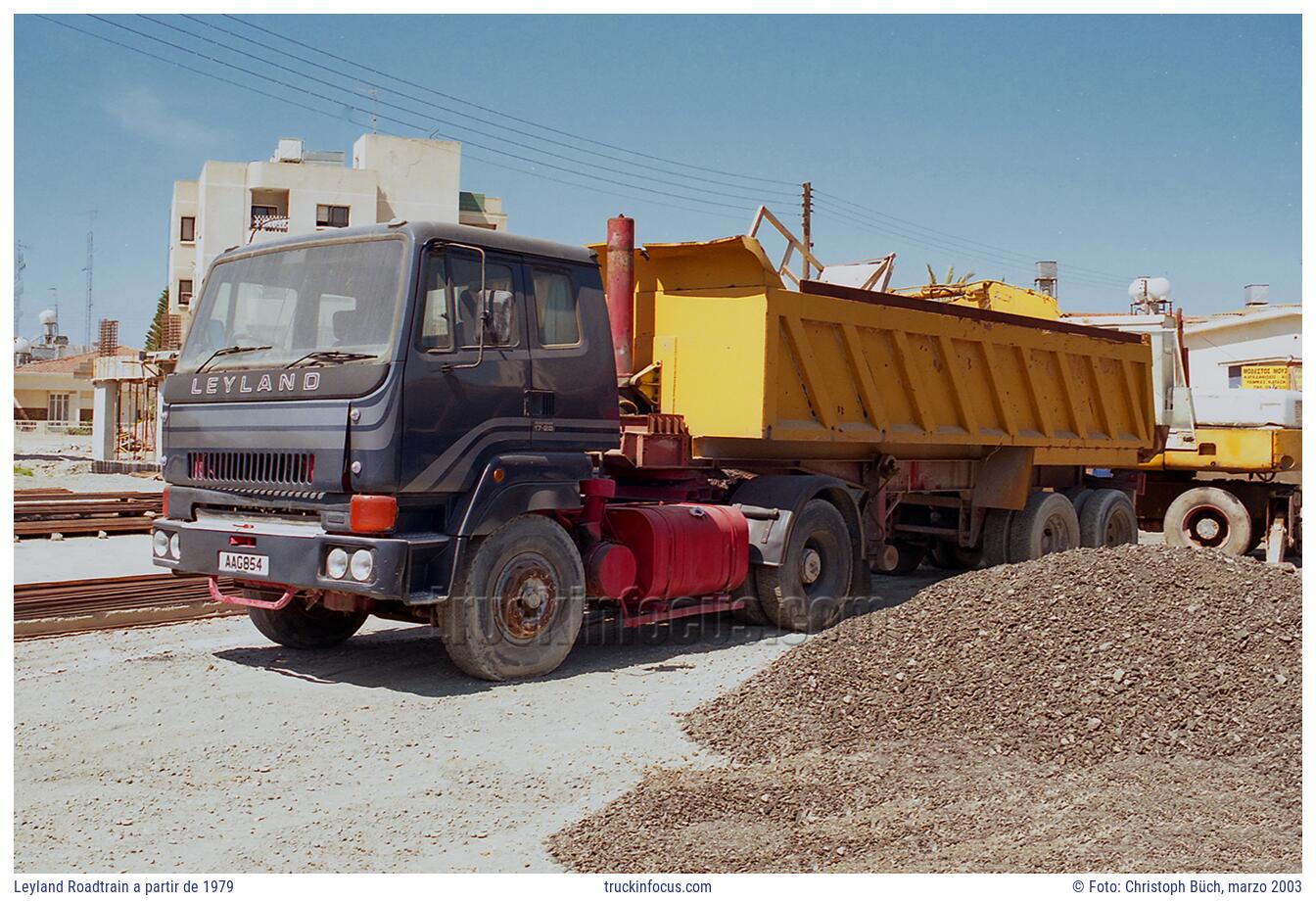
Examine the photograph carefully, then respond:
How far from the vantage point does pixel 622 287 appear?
29.8ft

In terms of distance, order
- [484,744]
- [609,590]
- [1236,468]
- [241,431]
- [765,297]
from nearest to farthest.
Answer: [484,744], [241,431], [609,590], [765,297], [1236,468]

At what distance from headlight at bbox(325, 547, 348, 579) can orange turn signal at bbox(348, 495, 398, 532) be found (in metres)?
0.17

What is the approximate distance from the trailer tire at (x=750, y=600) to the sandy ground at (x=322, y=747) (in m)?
0.55

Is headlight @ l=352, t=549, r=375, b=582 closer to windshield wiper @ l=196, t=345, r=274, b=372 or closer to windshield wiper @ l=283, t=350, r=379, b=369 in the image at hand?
windshield wiper @ l=283, t=350, r=379, b=369

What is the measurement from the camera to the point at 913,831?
463 centimetres

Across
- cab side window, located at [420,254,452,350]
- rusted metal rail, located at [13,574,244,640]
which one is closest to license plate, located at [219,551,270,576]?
rusted metal rail, located at [13,574,244,640]

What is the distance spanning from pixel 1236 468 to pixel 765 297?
793 cm

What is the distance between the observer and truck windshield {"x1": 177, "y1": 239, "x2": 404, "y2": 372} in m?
6.79

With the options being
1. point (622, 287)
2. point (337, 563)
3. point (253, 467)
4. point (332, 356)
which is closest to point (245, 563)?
point (253, 467)

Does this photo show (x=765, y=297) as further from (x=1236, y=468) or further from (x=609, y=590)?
(x=1236, y=468)

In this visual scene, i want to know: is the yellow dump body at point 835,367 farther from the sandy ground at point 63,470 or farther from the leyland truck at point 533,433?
the sandy ground at point 63,470

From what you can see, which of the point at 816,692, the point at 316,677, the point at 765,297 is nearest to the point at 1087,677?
the point at 816,692

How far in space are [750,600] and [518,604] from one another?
95.3 inches

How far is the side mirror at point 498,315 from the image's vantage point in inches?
274
